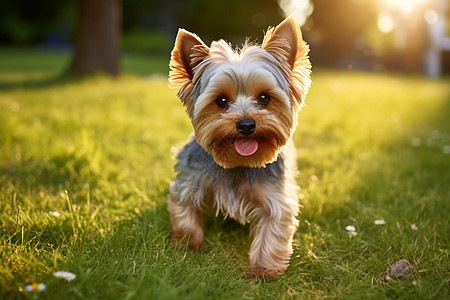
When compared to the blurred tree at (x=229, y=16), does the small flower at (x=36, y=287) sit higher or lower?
higher

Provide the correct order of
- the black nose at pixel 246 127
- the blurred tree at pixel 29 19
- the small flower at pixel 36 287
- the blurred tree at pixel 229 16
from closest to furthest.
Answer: the small flower at pixel 36 287 < the black nose at pixel 246 127 < the blurred tree at pixel 29 19 < the blurred tree at pixel 229 16

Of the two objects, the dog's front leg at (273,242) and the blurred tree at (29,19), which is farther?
the blurred tree at (29,19)

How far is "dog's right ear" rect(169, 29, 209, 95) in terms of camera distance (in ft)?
10.2

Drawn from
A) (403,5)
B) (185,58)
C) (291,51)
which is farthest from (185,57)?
(403,5)

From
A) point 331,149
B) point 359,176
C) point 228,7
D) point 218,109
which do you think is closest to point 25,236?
point 218,109

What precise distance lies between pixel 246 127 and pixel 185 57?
75cm

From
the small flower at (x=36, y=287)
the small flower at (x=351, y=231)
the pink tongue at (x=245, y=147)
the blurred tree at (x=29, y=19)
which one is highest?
the pink tongue at (x=245, y=147)

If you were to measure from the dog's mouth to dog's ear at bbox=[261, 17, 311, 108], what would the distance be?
0.57 meters

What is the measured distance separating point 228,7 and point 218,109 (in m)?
33.7

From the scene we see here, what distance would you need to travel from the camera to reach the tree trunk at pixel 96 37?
12359mm

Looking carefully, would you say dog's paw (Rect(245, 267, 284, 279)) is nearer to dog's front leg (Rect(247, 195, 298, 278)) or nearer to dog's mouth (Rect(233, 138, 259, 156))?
dog's front leg (Rect(247, 195, 298, 278))

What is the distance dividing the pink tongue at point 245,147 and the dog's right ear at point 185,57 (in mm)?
610

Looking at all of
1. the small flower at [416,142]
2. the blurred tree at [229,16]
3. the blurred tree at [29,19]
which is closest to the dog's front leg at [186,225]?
the small flower at [416,142]

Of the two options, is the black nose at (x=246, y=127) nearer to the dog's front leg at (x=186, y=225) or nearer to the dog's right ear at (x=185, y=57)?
the dog's right ear at (x=185, y=57)
